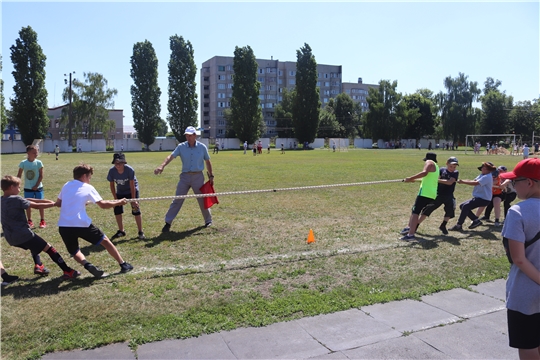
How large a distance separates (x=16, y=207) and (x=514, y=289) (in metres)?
5.98

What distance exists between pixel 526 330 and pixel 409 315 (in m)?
1.89

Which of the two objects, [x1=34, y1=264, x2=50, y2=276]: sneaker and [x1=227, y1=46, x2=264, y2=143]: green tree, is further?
[x1=227, y1=46, x2=264, y2=143]: green tree

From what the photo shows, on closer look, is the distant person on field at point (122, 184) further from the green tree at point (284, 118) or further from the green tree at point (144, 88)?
the green tree at point (284, 118)

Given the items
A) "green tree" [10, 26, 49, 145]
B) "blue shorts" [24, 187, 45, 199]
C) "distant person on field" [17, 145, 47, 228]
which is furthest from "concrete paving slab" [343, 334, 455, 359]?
"green tree" [10, 26, 49, 145]

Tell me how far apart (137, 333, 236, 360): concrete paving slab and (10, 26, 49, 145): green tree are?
2680 inches

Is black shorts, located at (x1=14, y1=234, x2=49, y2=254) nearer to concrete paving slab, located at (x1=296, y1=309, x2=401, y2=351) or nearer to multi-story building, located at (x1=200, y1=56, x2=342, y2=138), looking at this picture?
concrete paving slab, located at (x1=296, y1=309, x2=401, y2=351)

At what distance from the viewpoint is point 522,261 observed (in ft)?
9.65

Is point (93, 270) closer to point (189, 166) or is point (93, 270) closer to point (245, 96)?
point (189, 166)

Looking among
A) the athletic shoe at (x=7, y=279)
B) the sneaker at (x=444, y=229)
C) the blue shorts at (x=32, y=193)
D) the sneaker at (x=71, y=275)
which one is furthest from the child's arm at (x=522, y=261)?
the blue shorts at (x=32, y=193)

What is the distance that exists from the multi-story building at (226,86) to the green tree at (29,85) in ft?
179

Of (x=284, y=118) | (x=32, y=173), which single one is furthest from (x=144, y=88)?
(x=32, y=173)

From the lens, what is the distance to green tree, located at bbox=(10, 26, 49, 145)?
60.7m

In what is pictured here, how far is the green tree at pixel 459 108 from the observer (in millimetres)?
85812

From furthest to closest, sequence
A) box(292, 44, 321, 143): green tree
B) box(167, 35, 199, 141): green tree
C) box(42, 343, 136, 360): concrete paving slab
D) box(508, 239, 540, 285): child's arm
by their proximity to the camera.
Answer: box(292, 44, 321, 143): green tree → box(167, 35, 199, 141): green tree → box(42, 343, 136, 360): concrete paving slab → box(508, 239, 540, 285): child's arm
